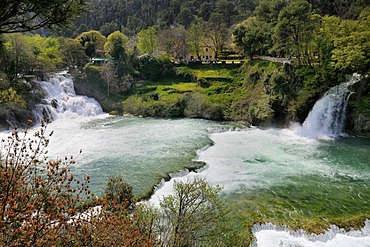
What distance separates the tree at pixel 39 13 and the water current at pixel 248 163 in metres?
13.3

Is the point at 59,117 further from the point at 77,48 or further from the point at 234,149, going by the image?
the point at 234,149

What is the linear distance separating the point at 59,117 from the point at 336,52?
118ft

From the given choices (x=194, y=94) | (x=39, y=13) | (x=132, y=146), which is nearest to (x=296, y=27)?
(x=194, y=94)

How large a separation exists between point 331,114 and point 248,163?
13546 millimetres

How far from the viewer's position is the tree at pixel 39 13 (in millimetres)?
7023

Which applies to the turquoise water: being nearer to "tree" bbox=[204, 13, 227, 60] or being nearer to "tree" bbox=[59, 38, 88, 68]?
"tree" bbox=[59, 38, 88, 68]

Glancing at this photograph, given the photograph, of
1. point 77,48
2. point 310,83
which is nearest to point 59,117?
point 77,48

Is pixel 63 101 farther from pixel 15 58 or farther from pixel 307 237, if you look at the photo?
pixel 307 237

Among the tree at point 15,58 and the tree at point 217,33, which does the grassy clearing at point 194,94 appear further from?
the tree at point 15,58

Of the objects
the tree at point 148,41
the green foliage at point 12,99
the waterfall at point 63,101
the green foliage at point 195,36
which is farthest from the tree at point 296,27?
the green foliage at point 12,99

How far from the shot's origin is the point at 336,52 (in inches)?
1319

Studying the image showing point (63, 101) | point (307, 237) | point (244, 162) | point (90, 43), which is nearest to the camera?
point (307, 237)

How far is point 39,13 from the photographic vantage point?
24.1ft

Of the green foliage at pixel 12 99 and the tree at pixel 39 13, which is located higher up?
the tree at pixel 39 13
